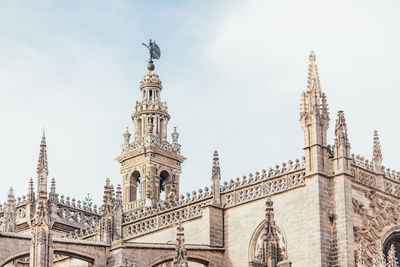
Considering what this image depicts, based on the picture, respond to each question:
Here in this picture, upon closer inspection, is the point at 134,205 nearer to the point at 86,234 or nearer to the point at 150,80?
the point at 150,80

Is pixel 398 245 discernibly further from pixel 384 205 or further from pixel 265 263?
pixel 265 263

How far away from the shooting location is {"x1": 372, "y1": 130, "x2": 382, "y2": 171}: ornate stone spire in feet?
150

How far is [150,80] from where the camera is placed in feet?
216

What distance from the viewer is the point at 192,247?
44469 mm

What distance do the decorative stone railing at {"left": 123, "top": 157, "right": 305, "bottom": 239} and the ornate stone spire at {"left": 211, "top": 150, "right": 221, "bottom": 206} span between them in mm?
238

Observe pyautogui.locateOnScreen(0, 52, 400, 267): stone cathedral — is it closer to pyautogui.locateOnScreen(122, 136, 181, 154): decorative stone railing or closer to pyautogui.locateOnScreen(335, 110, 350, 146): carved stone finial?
pyautogui.locateOnScreen(335, 110, 350, 146): carved stone finial

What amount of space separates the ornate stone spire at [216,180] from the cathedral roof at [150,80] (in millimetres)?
18807

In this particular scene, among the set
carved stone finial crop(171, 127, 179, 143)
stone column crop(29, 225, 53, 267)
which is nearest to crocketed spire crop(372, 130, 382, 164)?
stone column crop(29, 225, 53, 267)

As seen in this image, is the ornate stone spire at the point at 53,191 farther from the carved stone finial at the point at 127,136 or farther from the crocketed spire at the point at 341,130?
the crocketed spire at the point at 341,130

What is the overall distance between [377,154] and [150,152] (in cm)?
2113

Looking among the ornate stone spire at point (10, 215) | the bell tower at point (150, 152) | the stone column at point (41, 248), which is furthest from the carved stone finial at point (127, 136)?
the stone column at point (41, 248)

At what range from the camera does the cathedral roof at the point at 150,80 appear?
65500 mm

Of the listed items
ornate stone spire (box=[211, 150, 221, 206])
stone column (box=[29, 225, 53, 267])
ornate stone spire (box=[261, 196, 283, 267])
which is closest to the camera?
ornate stone spire (box=[261, 196, 283, 267])

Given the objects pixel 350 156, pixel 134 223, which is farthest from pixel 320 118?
pixel 134 223
